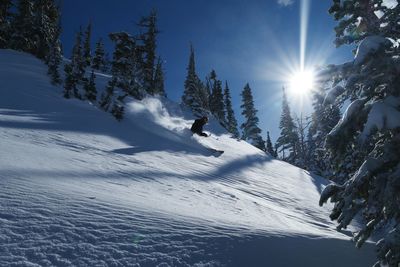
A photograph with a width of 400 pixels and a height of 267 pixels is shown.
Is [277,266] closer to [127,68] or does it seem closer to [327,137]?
[327,137]

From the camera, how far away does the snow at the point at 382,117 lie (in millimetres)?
4895

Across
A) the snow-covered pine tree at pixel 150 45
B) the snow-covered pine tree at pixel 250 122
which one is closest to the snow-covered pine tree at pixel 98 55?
the snow-covered pine tree at pixel 150 45

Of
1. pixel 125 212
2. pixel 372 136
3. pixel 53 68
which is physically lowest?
pixel 125 212

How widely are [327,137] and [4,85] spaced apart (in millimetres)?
13433

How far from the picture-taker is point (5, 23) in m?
25.6

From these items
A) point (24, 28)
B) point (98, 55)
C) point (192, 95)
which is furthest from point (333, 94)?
point (98, 55)

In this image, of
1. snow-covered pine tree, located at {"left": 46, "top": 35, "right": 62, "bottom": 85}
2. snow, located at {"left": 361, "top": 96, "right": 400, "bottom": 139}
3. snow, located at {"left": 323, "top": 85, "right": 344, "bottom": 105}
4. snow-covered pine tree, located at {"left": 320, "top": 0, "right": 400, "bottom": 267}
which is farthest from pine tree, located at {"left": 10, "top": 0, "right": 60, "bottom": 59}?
snow, located at {"left": 361, "top": 96, "right": 400, "bottom": 139}

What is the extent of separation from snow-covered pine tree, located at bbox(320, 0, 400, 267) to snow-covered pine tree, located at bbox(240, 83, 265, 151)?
47608 mm

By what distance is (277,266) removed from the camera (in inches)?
152

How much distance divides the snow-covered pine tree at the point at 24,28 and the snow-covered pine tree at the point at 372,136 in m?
25.4

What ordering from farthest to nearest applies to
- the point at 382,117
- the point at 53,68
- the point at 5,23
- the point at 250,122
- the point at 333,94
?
the point at 250,122
the point at 5,23
the point at 53,68
the point at 333,94
the point at 382,117

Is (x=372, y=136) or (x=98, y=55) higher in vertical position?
(x=98, y=55)

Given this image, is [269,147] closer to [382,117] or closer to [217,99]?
[217,99]

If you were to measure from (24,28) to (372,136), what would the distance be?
28515 millimetres
